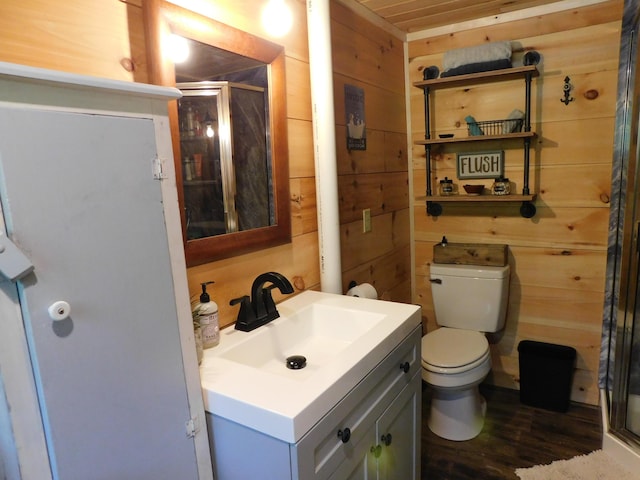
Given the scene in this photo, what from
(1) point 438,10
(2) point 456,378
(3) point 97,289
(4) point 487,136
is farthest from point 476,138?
(3) point 97,289

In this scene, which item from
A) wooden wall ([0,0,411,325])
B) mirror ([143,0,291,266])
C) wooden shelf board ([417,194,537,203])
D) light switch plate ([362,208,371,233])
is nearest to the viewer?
wooden wall ([0,0,411,325])

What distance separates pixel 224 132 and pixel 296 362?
0.76 m

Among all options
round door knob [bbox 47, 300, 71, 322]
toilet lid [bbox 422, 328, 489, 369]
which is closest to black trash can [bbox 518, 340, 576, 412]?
toilet lid [bbox 422, 328, 489, 369]

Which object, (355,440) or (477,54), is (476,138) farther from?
(355,440)

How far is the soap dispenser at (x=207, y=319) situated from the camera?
46.5 inches

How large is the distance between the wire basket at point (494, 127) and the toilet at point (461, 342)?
2.51ft

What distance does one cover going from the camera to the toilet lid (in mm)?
2041

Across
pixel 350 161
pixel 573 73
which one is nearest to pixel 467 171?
pixel 573 73

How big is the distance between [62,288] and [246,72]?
0.98 m

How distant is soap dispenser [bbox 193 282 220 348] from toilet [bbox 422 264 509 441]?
1250mm

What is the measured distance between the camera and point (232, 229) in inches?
54.2

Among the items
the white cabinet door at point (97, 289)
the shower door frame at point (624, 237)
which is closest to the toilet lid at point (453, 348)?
the shower door frame at point (624, 237)

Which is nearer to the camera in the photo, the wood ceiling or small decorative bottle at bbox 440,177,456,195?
the wood ceiling

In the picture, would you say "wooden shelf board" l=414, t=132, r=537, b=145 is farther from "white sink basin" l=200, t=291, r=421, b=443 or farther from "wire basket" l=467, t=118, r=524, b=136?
"white sink basin" l=200, t=291, r=421, b=443
